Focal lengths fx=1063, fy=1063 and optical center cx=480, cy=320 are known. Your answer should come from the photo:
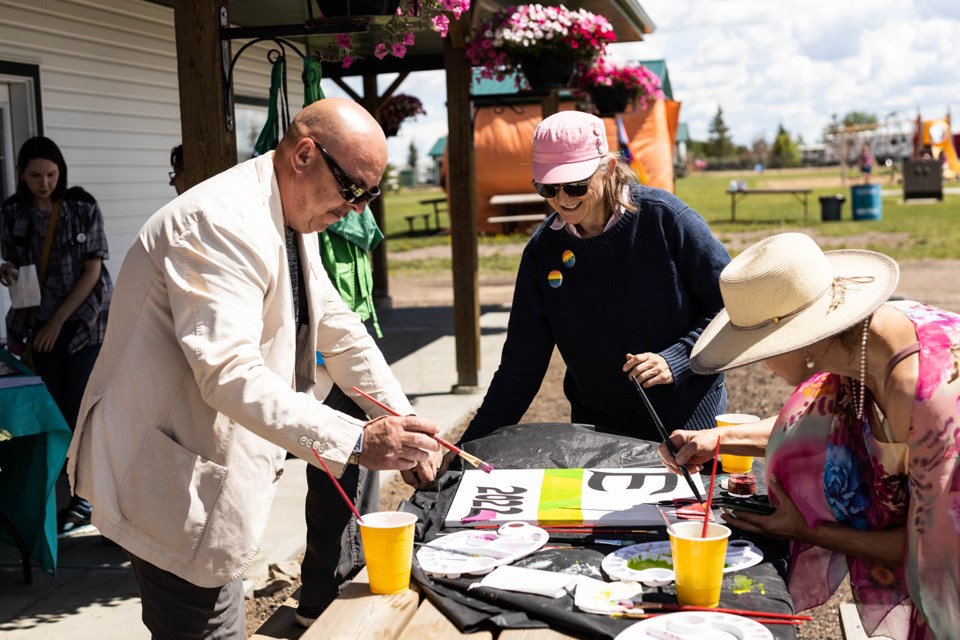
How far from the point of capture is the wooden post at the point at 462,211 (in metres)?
8.88

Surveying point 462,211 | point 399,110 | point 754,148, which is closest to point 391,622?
point 462,211

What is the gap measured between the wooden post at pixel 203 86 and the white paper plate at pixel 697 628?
3.15 m

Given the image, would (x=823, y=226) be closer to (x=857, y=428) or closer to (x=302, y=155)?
(x=857, y=428)

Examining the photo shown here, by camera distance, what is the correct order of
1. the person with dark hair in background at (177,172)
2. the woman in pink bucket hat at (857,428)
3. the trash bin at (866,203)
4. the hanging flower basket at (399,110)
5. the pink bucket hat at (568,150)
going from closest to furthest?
1. the woman in pink bucket hat at (857,428)
2. the pink bucket hat at (568,150)
3. the person with dark hair in background at (177,172)
4. the hanging flower basket at (399,110)
5. the trash bin at (866,203)

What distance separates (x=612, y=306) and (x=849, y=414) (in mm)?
1182

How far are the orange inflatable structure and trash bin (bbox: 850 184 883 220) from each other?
5325 millimetres

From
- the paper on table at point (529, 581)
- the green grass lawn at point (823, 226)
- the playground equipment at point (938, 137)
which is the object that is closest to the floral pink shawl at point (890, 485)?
the paper on table at point (529, 581)

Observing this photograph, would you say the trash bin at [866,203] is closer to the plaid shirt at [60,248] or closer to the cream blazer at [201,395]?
the plaid shirt at [60,248]

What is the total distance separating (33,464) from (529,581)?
11.0ft

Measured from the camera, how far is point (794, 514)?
252cm

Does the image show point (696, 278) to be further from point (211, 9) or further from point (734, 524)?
point (211, 9)

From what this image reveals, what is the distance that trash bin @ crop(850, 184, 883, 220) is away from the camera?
27.6 metres

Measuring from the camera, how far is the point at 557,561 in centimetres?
241

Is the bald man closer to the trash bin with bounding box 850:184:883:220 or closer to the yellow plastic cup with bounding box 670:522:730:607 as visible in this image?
the yellow plastic cup with bounding box 670:522:730:607
